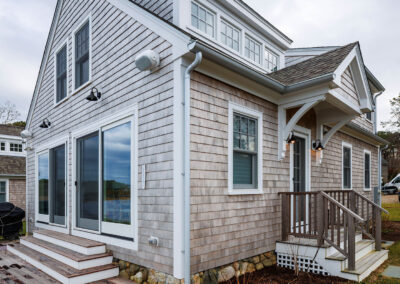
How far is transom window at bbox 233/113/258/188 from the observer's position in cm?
467

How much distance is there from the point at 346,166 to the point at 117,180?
6692 mm

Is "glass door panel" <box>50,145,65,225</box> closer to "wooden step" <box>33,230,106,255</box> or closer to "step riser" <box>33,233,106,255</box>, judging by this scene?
"wooden step" <box>33,230,106,255</box>

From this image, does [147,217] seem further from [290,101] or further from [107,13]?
[107,13]

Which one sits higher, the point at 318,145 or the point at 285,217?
the point at 318,145

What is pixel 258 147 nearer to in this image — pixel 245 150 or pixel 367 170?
pixel 245 150

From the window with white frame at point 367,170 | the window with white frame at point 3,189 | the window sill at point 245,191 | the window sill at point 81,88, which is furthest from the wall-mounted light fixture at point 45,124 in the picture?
the window with white frame at point 367,170

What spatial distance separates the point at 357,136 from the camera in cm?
937

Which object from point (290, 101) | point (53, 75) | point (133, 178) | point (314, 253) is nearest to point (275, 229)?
point (314, 253)

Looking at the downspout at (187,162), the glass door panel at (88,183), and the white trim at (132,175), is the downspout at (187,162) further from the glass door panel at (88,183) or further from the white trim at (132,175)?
the glass door panel at (88,183)

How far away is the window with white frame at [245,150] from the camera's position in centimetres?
454

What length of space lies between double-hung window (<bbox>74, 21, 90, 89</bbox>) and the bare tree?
21.6 m

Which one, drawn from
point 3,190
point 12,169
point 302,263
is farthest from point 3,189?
point 302,263

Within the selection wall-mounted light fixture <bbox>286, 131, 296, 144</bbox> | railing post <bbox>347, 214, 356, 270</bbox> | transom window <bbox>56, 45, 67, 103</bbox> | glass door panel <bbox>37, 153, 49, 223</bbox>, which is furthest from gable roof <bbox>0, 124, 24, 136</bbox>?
railing post <bbox>347, 214, 356, 270</bbox>

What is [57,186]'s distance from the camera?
698cm
